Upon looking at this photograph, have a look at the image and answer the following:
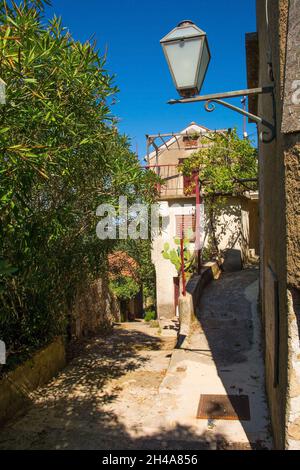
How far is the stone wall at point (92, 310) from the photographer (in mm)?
10117

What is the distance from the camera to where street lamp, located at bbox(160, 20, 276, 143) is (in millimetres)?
3736

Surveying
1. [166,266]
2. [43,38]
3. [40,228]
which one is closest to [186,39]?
[43,38]

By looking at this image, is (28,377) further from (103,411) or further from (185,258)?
(185,258)

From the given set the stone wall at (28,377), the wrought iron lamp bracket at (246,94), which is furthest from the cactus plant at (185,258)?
the wrought iron lamp bracket at (246,94)

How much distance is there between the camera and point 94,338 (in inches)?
421

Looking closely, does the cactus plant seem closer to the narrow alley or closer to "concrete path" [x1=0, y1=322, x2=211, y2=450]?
the narrow alley

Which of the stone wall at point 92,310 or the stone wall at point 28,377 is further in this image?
the stone wall at point 92,310

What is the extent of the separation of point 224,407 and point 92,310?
6.77 meters

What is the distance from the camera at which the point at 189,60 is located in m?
3.79

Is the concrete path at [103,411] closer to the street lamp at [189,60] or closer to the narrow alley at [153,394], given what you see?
the narrow alley at [153,394]

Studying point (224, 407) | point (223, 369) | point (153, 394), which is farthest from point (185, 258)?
point (224, 407)

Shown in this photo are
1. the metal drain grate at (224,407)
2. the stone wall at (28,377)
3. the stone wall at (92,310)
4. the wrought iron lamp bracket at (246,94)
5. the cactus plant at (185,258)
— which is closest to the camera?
the wrought iron lamp bracket at (246,94)

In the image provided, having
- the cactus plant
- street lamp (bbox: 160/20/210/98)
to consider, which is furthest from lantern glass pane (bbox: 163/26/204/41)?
the cactus plant

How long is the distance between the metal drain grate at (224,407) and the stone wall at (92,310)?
4.98m
